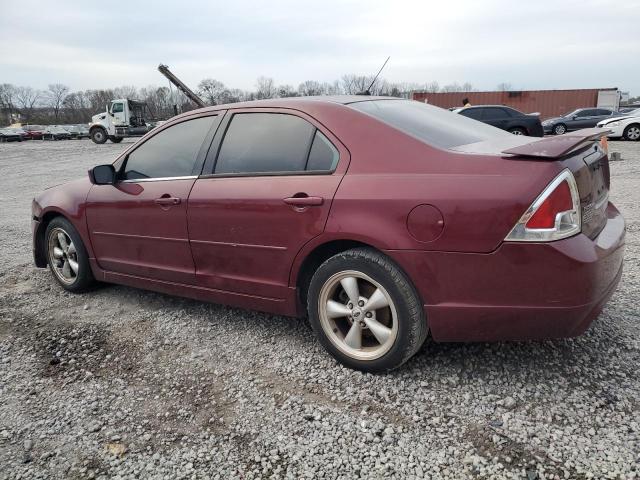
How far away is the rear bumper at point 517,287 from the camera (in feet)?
7.41

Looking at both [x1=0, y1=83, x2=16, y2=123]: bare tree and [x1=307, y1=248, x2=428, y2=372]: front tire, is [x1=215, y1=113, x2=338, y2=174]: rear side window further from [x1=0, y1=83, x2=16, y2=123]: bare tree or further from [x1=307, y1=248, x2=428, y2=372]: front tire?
[x1=0, y1=83, x2=16, y2=123]: bare tree

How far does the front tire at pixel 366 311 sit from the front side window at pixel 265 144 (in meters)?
0.66

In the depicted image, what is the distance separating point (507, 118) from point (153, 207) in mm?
16658

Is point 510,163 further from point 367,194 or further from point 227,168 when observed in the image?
point 227,168

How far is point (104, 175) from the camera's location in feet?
12.7

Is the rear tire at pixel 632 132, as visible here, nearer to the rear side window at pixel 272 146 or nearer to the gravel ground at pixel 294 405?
the gravel ground at pixel 294 405

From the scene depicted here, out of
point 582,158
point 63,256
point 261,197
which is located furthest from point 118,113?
point 582,158

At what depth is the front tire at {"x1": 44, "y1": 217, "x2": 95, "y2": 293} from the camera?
4.27m

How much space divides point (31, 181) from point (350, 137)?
14.4 meters

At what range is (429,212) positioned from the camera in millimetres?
2428

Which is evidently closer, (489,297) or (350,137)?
(489,297)

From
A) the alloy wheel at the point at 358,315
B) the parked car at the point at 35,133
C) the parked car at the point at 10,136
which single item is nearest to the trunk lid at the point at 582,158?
the alloy wheel at the point at 358,315

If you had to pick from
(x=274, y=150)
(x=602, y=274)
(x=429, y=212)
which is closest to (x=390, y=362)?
(x=429, y=212)

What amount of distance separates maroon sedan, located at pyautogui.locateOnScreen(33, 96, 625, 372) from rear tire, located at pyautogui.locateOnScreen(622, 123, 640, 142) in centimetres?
1896
